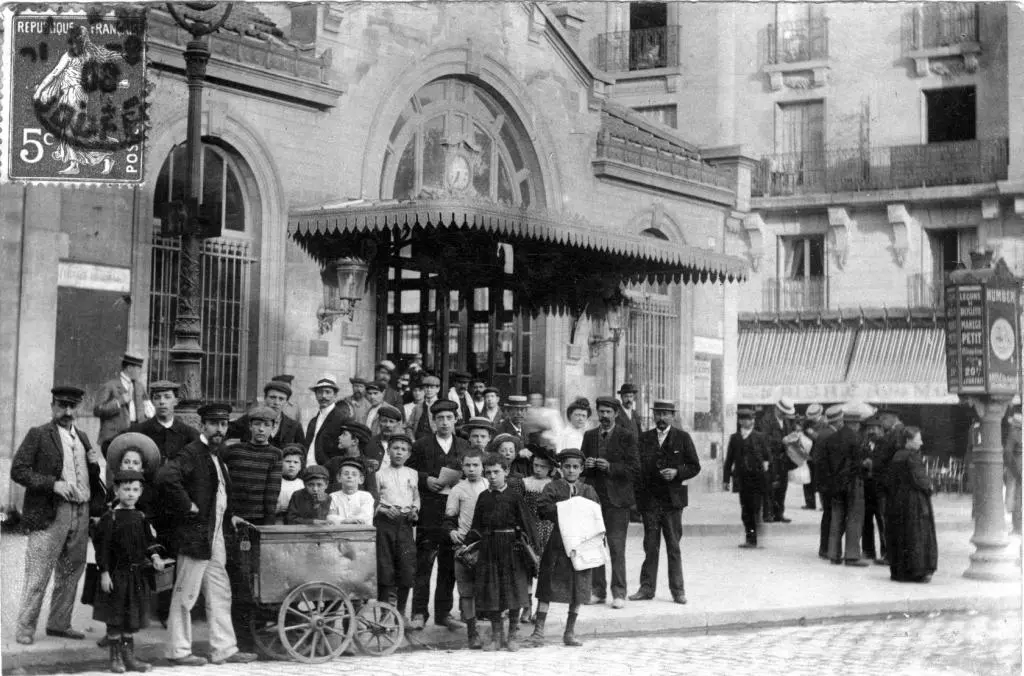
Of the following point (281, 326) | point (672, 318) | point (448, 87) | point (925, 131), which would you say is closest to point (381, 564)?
point (281, 326)

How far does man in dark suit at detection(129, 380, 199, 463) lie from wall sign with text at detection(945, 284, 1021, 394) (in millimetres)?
8163

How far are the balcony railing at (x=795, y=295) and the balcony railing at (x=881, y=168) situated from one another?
215 cm

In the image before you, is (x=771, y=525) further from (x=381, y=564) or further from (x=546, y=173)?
(x=381, y=564)

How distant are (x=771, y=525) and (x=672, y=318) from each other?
5.31m

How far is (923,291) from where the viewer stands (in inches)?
1129

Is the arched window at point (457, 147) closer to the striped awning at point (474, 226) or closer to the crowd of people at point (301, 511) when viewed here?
the striped awning at point (474, 226)

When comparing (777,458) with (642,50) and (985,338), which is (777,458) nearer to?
(985,338)

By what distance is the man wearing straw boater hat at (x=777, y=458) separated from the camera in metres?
20.6

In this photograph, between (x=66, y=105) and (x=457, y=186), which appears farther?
(x=457, y=186)

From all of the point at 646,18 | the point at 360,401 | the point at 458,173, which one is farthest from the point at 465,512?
the point at 646,18

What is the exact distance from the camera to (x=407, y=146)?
757 inches

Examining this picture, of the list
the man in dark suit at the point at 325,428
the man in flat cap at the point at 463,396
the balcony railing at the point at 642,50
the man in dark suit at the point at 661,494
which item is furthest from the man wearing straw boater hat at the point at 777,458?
the balcony railing at the point at 642,50

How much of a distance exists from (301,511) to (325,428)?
8.66ft

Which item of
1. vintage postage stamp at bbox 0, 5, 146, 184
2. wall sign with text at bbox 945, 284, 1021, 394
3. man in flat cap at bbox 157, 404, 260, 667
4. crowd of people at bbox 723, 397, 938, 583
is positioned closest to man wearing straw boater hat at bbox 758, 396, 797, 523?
crowd of people at bbox 723, 397, 938, 583
